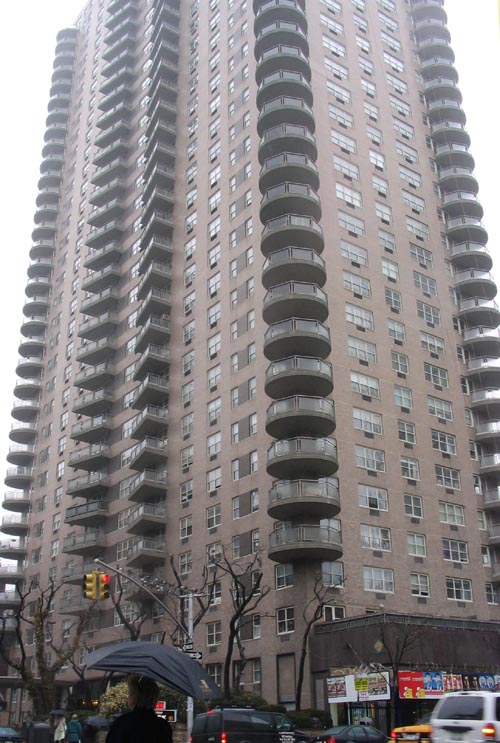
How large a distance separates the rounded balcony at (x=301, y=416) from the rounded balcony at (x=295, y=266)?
9.14 meters

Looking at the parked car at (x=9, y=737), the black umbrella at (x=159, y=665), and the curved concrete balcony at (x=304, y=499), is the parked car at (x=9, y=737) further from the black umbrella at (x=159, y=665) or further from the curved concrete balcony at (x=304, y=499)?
the black umbrella at (x=159, y=665)

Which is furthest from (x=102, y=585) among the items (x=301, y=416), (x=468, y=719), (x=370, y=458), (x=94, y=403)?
(x=94, y=403)

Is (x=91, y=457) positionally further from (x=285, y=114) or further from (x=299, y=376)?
(x=285, y=114)

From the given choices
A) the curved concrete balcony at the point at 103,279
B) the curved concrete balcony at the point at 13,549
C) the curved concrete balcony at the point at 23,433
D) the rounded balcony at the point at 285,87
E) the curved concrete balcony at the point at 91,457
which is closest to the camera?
the rounded balcony at the point at 285,87

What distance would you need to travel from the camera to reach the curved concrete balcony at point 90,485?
232ft

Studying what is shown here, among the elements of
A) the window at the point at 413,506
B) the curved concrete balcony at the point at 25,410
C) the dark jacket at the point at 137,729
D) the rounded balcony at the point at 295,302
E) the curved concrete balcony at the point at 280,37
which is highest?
the curved concrete balcony at the point at 280,37

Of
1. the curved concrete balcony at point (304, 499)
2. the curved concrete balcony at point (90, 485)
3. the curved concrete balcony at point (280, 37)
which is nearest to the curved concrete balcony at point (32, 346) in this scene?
the curved concrete balcony at point (90, 485)

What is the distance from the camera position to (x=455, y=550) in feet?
179

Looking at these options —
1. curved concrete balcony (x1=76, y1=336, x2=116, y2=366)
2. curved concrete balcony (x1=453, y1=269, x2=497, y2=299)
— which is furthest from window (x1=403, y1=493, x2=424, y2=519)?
curved concrete balcony (x1=76, y1=336, x2=116, y2=366)

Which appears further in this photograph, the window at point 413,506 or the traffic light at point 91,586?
the window at point 413,506

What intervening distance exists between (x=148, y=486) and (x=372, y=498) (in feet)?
59.8

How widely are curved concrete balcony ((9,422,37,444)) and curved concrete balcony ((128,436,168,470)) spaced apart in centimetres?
2896

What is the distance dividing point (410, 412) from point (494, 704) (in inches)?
1558

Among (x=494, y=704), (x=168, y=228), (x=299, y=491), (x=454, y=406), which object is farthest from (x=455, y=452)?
(x=494, y=704)
